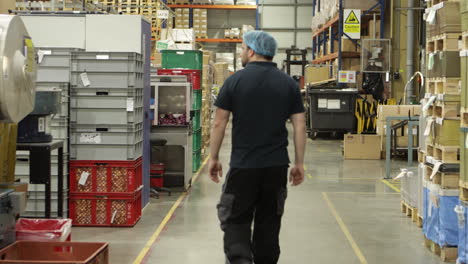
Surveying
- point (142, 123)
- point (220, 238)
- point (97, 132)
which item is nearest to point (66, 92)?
point (97, 132)

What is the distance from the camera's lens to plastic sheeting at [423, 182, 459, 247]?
6.12 m

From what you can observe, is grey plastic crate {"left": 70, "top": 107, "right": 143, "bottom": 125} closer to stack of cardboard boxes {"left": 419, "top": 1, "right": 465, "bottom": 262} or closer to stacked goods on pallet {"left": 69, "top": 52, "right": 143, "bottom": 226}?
stacked goods on pallet {"left": 69, "top": 52, "right": 143, "bottom": 226}

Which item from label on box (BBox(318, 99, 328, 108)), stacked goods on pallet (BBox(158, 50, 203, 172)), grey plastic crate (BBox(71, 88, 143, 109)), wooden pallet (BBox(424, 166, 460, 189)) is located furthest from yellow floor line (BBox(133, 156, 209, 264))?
label on box (BBox(318, 99, 328, 108))

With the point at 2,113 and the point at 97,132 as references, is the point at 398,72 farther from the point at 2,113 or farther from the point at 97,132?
the point at 2,113

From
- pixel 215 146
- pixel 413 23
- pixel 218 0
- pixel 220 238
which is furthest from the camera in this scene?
pixel 218 0

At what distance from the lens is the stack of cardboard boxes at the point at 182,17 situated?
29.0m

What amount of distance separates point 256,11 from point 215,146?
27.9m

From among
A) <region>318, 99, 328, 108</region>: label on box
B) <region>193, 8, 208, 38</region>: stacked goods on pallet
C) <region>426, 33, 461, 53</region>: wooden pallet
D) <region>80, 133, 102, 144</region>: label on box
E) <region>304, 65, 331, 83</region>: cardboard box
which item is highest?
<region>193, 8, 208, 38</region>: stacked goods on pallet

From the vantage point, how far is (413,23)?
1759 centimetres

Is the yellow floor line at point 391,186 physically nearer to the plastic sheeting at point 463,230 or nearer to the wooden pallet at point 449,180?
the wooden pallet at point 449,180

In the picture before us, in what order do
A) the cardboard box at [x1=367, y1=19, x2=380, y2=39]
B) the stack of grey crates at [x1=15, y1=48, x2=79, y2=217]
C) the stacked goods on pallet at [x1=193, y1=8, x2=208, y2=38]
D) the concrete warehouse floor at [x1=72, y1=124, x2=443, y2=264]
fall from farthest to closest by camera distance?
1. the stacked goods on pallet at [x1=193, y1=8, x2=208, y2=38]
2. the cardboard box at [x1=367, y1=19, x2=380, y2=39]
3. the stack of grey crates at [x1=15, y1=48, x2=79, y2=217]
4. the concrete warehouse floor at [x1=72, y1=124, x2=443, y2=264]

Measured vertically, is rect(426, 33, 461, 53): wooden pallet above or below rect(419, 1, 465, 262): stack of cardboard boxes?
above

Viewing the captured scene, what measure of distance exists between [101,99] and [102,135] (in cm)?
39

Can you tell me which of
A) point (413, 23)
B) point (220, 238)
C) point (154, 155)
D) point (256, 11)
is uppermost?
point (256, 11)
